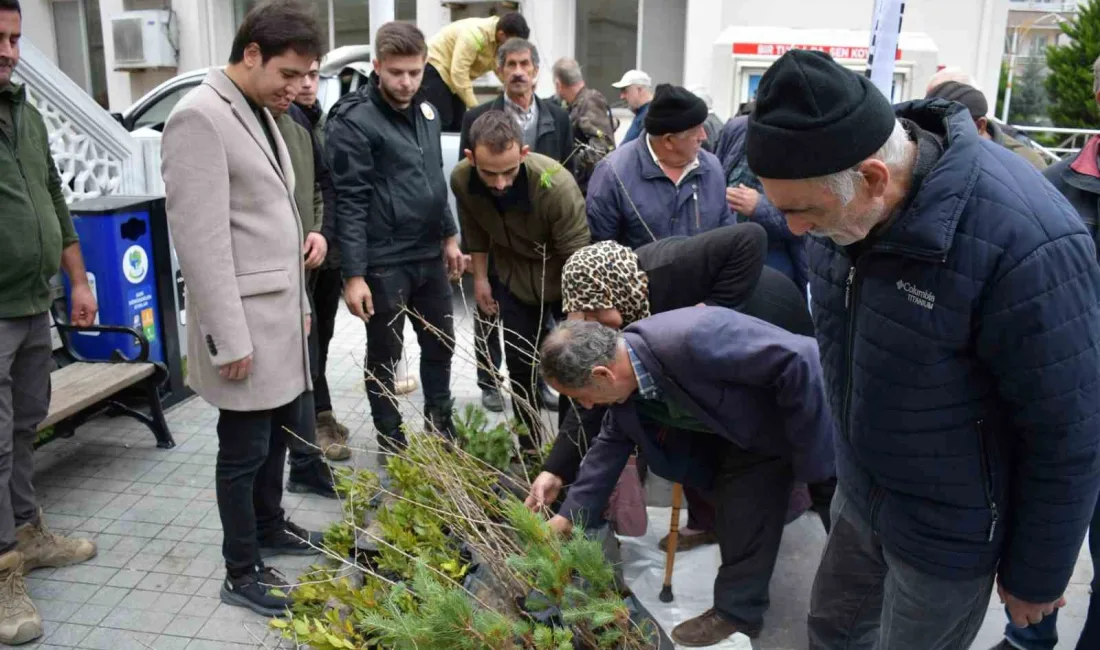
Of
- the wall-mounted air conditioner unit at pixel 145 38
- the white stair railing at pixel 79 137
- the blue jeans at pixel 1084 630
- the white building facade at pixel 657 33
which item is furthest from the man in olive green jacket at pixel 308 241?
the wall-mounted air conditioner unit at pixel 145 38

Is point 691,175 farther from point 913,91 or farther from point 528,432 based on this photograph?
point 913,91

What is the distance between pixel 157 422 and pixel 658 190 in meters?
2.69

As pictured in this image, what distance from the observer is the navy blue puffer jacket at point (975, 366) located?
1498 mm

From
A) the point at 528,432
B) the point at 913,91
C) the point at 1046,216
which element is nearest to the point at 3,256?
the point at 528,432

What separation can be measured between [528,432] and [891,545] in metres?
1.76

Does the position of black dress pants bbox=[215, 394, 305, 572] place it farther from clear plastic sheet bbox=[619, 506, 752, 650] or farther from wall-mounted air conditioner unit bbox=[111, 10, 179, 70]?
wall-mounted air conditioner unit bbox=[111, 10, 179, 70]

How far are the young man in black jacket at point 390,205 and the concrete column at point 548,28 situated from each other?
6657mm

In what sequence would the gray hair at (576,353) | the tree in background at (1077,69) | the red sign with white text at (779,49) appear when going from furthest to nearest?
the tree in background at (1077,69) → the red sign with white text at (779,49) → the gray hair at (576,353)

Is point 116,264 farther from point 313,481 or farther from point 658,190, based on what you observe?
point 658,190

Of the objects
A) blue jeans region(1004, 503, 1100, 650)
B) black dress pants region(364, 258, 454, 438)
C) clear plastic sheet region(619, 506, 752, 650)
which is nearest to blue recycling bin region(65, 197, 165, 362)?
black dress pants region(364, 258, 454, 438)

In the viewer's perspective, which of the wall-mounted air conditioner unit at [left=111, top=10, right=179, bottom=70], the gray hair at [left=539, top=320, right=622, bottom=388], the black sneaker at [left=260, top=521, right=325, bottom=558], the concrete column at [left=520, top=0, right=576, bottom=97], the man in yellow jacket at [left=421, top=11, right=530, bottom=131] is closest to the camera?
the gray hair at [left=539, top=320, right=622, bottom=388]

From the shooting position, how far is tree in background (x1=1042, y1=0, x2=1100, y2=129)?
14625 millimetres

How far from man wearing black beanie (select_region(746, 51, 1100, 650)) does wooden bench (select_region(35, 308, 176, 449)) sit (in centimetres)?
326

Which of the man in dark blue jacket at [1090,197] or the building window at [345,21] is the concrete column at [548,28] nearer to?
the building window at [345,21]
